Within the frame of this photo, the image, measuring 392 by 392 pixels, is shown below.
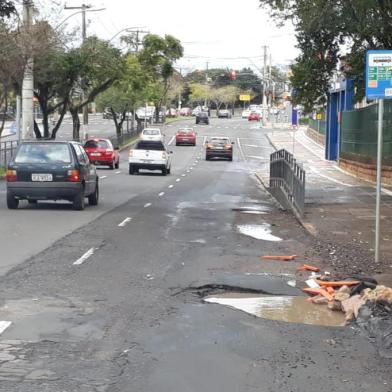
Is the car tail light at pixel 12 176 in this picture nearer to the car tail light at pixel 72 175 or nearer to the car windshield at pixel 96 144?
the car tail light at pixel 72 175

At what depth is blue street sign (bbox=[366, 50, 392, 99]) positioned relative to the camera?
1030cm

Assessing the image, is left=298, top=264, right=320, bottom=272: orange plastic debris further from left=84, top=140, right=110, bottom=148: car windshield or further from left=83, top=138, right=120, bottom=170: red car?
left=84, top=140, right=110, bottom=148: car windshield

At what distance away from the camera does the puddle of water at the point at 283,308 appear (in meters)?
7.34

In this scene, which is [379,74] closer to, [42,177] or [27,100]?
[42,177]

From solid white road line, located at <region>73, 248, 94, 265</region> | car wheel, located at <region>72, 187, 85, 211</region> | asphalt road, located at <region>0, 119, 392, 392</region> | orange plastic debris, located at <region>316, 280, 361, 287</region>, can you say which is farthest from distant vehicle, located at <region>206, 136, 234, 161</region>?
orange plastic debris, located at <region>316, 280, 361, 287</region>

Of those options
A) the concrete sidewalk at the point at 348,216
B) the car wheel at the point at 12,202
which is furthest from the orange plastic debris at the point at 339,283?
the car wheel at the point at 12,202

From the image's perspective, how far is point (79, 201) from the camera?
55.7 feet

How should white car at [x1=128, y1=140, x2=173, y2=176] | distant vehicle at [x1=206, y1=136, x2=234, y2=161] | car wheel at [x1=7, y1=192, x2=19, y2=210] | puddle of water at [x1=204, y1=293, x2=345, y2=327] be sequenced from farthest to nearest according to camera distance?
distant vehicle at [x1=206, y1=136, x2=234, y2=161] < white car at [x1=128, y1=140, x2=173, y2=176] < car wheel at [x1=7, y1=192, x2=19, y2=210] < puddle of water at [x1=204, y1=293, x2=345, y2=327]

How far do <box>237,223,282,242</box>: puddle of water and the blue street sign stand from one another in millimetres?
3980

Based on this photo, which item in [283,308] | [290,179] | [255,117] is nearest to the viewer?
[283,308]

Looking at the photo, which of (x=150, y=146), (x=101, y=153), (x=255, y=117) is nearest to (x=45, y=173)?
(x=150, y=146)

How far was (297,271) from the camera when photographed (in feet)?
33.3

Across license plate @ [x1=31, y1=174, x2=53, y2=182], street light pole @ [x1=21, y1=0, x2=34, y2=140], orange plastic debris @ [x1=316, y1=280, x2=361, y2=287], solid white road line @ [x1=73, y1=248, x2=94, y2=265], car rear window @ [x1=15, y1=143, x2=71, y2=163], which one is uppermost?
street light pole @ [x1=21, y1=0, x2=34, y2=140]

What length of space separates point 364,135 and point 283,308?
25.3 m
